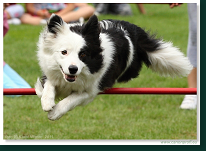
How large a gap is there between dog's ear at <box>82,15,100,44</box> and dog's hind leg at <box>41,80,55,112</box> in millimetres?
641

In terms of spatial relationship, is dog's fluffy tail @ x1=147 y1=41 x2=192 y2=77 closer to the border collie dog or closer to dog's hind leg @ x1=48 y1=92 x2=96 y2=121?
the border collie dog

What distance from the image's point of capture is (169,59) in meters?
4.94

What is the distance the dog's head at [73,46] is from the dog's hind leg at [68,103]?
0.32m

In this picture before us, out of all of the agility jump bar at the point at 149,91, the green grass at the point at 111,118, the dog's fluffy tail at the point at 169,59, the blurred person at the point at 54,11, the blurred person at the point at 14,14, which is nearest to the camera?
the agility jump bar at the point at 149,91

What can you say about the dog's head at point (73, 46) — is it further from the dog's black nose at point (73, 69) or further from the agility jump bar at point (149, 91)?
the agility jump bar at point (149, 91)

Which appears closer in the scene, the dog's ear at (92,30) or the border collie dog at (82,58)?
the border collie dog at (82,58)

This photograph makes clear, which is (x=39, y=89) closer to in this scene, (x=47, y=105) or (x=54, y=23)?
(x=47, y=105)

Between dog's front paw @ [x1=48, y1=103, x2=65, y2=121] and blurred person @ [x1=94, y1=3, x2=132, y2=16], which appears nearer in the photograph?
dog's front paw @ [x1=48, y1=103, x2=65, y2=121]

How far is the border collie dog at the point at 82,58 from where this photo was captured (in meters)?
3.83

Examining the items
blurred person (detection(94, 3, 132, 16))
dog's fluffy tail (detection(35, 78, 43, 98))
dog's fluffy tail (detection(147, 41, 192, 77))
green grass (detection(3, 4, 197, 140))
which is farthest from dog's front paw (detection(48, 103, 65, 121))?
blurred person (detection(94, 3, 132, 16))

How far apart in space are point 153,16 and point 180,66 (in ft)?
29.1

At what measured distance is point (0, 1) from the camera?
16.5 ft

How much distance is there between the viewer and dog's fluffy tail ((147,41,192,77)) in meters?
4.93

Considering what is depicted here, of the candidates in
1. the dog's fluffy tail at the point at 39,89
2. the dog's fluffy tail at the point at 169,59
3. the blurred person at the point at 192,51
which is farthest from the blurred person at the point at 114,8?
the dog's fluffy tail at the point at 39,89
